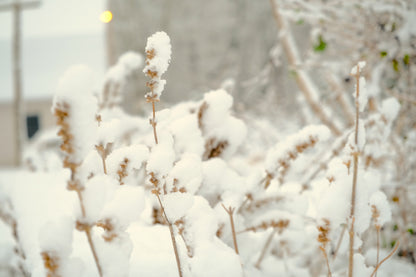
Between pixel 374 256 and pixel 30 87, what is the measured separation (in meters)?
14.6

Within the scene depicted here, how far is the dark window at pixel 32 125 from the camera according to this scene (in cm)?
1268

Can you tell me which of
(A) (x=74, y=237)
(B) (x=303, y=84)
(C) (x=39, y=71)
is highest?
(C) (x=39, y=71)

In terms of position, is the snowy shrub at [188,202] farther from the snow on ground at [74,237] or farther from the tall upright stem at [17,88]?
the tall upright stem at [17,88]

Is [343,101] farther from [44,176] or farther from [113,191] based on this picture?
[44,176]

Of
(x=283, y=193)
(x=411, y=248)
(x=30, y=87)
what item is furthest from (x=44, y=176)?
(x=30, y=87)

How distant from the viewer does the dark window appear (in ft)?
41.6

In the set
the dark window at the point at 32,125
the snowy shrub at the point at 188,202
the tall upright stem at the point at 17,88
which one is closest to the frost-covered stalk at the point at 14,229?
the snowy shrub at the point at 188,202

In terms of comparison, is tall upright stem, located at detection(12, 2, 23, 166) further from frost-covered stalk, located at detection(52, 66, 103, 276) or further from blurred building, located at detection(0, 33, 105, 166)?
frost-covered stalk, located at detection(52, 66, 103, 276)

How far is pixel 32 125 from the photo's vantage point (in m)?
12.7

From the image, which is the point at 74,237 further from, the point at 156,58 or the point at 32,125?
the point at 32,125

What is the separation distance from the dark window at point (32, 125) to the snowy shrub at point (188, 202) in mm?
12955

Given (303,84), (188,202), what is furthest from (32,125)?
(188,202)

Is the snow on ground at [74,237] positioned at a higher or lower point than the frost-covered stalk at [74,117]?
lower

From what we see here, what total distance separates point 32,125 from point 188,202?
546 inches
